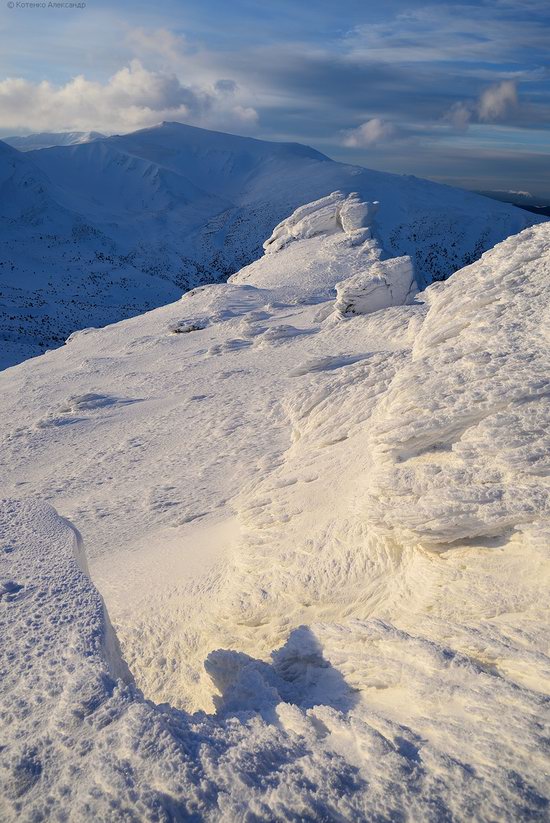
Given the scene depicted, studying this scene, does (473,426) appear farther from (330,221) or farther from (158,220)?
(158,220)

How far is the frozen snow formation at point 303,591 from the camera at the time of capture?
16.5ft

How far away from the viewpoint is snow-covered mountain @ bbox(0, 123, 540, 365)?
8150 centimetres

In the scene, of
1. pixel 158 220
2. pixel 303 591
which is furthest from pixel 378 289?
pixel 158 220

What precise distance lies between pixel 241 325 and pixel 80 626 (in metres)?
22.6

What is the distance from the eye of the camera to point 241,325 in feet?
91.9

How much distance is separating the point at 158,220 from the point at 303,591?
438 feet

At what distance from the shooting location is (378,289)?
89.5ft

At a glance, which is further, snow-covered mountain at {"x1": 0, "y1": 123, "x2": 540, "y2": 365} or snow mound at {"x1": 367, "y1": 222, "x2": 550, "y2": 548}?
snow-covered mountain at {"x1": 0, "y1": 123, "x2": 540, "y2": 365}

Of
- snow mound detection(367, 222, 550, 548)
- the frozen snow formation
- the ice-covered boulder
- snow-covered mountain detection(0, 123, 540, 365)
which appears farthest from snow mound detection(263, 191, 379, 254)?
snow mound detection(367, 222, 550, 548)

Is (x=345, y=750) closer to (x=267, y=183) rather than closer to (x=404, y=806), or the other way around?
(x=404, y=806)

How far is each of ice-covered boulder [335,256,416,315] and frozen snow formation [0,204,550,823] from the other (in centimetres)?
650

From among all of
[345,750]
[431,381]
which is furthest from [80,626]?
[431,381]

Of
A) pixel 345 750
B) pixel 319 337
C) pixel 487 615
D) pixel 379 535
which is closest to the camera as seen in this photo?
pixel 345 750

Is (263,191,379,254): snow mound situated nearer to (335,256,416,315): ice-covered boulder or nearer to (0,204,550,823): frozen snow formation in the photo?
(335,256,416,315): ice-covered boulder
